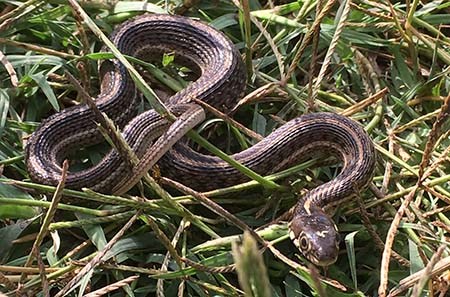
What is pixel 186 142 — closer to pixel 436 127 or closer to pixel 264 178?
pixel 264 178

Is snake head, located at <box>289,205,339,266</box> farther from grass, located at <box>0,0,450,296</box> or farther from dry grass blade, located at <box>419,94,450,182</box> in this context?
dry grass blade, located at <box>419,94,450,182</box>

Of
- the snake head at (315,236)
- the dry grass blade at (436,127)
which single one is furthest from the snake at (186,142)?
the dry grass blade at (436,127)

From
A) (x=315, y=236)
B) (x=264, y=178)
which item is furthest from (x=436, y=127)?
(x=264, y=178)

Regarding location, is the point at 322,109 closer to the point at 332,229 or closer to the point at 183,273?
the point at 332,229

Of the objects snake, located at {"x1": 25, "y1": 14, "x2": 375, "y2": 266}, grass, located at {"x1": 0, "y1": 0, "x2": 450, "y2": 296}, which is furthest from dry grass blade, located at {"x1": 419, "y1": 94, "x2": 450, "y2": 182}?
snake, located at {"x1": 25, "y1": 14, "x2": 375, "y2": 266}

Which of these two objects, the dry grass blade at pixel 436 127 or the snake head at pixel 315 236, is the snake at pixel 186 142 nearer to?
the snake head at pixel 315 236

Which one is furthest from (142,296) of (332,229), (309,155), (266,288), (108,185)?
(266,288)
